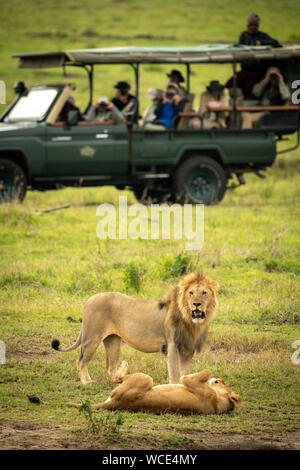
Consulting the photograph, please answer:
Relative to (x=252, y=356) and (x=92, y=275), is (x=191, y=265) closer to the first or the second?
(x=92, y=275)

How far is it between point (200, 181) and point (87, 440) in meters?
9.26

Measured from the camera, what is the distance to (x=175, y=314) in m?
5.89

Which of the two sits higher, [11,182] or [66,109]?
[66,109]

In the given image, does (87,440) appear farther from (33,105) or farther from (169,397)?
(33,105)

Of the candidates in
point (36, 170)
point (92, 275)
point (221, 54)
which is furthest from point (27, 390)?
point (221, 54)

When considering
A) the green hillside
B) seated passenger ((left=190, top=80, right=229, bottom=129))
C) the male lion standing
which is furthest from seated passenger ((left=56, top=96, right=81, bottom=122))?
the green hillside

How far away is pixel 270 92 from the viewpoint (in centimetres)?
1392

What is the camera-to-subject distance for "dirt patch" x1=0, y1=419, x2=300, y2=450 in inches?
187

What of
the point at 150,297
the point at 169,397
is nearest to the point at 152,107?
the point at 150,297

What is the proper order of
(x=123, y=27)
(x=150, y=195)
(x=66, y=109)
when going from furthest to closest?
(x=123, y=27)
(x=150, y=195)
(x=66, y=109)

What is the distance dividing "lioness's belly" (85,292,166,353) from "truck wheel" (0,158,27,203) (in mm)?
7061

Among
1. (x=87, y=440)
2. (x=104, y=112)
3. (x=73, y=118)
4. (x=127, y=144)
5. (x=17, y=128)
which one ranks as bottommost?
(x=87, y=440)

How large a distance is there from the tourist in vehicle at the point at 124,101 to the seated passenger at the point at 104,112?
15.9 inches

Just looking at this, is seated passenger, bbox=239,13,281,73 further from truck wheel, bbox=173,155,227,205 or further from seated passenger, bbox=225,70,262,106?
truck wheel, bbox=173,155,227,205
